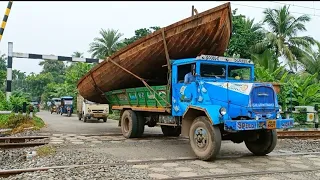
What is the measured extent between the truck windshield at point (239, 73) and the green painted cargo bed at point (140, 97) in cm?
176

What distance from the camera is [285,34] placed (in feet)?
96.1

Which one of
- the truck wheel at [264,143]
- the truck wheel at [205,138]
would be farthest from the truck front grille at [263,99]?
the truck wheel at [205,138]

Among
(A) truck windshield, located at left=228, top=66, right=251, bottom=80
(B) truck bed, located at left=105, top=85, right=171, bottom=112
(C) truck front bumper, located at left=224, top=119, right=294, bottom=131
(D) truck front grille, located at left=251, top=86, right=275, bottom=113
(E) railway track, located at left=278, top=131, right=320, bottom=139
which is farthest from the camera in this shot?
(E) railway track, located at left=278, top=131, right=320, bottom=139

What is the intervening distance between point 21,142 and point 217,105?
6.52 m

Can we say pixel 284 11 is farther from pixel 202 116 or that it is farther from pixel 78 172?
pixel 78 172

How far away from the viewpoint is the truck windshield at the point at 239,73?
8523 millimetres

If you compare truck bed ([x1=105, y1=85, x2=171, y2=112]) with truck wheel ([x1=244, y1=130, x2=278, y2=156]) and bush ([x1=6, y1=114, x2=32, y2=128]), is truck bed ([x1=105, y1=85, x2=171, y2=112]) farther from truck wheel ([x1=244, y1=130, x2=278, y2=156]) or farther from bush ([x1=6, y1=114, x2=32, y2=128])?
bush ([x1=6, y1=114, x2=32, y2=128])

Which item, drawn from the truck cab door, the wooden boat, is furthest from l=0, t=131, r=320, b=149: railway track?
the truck cab door

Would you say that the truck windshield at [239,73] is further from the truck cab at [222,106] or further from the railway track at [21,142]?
the railway track at [21,142]

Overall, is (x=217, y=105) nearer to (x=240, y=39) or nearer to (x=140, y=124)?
(x=140, y=124)

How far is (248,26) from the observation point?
91.0ft

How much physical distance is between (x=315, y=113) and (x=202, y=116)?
10547 millimetres

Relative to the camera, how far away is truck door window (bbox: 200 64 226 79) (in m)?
8.13

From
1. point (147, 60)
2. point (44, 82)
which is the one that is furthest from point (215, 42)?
point (44, 82)
